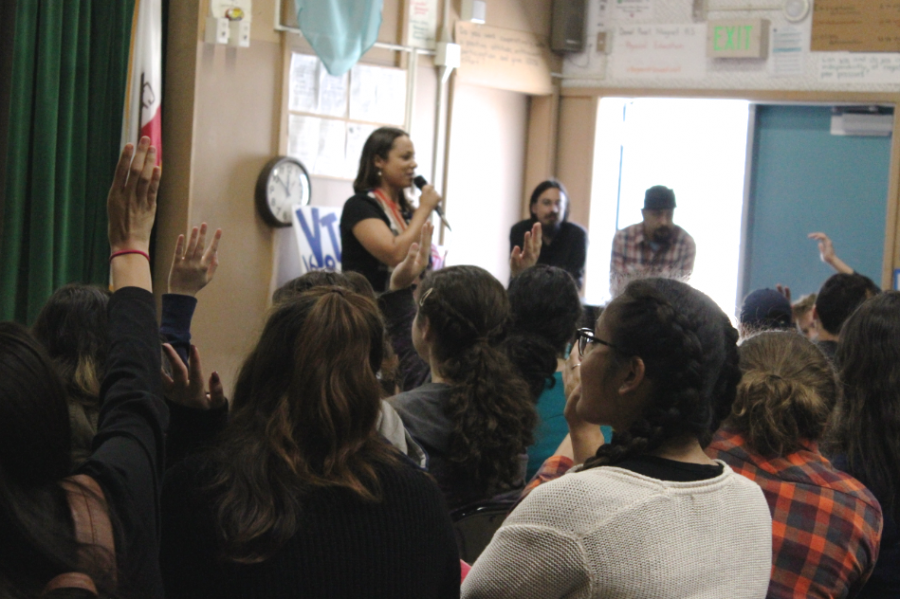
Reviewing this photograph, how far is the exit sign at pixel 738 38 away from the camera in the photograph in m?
5.47

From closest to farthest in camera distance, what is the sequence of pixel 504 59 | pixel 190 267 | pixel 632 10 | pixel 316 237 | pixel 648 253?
pixel 190 267 → pixel 316 237 → pixel 648 253 → pixel 504 59 → pixel 632 10

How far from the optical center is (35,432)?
33.1 inches

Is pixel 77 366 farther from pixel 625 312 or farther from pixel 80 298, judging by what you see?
pixel 625 312

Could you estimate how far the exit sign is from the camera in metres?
5.47

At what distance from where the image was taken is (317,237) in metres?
4.57

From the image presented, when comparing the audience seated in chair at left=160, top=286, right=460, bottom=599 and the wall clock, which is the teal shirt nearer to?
the audience seated in chair at left=160, top=286, right=460, bottom=599

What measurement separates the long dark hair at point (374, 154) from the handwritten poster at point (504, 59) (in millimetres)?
1963

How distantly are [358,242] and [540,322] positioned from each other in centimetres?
130

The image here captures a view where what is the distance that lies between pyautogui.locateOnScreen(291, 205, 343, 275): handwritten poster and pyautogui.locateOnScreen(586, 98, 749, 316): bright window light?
2033 millimetres

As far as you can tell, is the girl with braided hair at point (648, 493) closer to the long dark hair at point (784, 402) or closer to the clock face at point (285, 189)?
the long dark hair at point (784, 402)

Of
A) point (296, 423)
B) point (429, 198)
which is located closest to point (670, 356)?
point (296, 423)

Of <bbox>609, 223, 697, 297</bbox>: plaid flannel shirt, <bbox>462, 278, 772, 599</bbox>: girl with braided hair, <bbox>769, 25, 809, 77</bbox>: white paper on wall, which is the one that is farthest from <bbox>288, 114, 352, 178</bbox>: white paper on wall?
<bbox>462, 278, 772, 599</bbox>: girl with braided hair

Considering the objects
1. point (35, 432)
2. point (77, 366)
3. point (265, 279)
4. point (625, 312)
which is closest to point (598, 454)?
point (625, 312)

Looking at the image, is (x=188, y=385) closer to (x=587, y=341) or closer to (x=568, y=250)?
(x=587, y=341)
